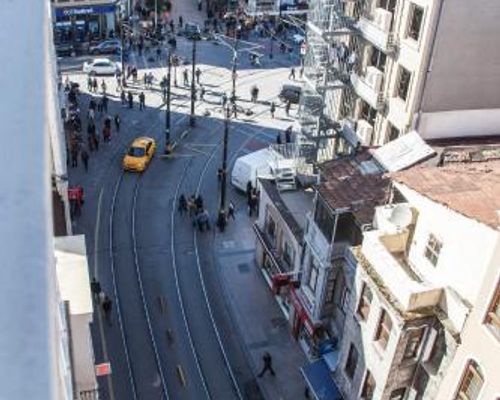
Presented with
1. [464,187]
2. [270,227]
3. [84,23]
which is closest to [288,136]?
[270,227]

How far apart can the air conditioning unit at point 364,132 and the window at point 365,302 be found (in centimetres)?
1144

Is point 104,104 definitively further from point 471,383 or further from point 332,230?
point 471,383

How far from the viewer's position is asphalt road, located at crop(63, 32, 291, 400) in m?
31.5

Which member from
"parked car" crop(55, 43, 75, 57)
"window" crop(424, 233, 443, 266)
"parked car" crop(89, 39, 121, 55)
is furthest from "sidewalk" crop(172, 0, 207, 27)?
"window" crop(424, 233, 443, 266)

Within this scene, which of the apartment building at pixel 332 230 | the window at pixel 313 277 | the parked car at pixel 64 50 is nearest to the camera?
the apartment building at pixel 332 230

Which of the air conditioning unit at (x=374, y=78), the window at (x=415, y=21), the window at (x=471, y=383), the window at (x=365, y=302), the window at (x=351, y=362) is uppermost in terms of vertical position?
the window at (x=415, y=21)

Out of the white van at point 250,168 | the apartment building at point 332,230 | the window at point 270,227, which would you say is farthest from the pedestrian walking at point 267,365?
the white van at point 250,168

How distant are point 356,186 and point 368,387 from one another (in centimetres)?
806

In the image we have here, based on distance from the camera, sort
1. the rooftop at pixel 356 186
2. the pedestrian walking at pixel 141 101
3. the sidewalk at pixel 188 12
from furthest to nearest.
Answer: the sidewalk at pixel 188 12
the pedestrian walking at pixel 141 101
the rooftop at pixel 356 186

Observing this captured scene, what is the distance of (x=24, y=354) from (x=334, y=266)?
2165cm

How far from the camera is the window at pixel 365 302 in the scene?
2456cm

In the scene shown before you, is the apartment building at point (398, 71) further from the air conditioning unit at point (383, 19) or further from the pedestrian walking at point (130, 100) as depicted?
the pedestrian walking at point (130, 100)

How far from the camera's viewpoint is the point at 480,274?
1952cm

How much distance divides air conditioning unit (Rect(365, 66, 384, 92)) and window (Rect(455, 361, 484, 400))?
16.4m
